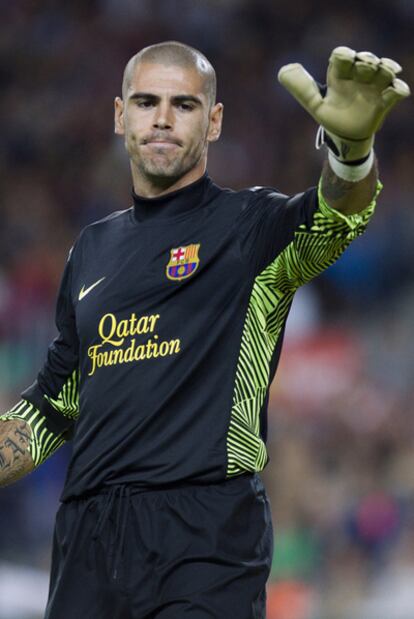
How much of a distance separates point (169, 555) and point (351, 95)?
1193 mm

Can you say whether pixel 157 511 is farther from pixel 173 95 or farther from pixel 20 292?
pixel 20 292

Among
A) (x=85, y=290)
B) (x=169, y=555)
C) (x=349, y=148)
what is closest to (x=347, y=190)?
(x=349, y=148)

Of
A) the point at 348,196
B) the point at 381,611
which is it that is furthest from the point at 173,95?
the point at 381,611

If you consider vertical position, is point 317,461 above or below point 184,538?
below

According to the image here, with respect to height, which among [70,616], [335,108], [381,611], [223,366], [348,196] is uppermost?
[335,108]

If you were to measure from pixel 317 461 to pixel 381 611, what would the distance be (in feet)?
4.25

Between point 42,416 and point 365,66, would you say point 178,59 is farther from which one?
→ point 42,416

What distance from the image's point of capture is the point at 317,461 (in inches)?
340

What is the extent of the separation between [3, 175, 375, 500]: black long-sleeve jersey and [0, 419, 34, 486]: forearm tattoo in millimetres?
311

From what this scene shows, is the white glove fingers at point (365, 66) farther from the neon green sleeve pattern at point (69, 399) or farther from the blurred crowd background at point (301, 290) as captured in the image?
the blurred crowd background at point (301, 290)

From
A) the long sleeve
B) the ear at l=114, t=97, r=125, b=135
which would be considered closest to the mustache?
the ear at l=114, t=97, r=125, b=135

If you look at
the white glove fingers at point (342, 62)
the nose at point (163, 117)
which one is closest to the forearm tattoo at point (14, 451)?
the nose at point (163, 117)

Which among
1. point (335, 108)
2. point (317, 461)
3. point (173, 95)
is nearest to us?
point (335, 108)

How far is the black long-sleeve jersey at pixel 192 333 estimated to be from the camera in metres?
3.43
